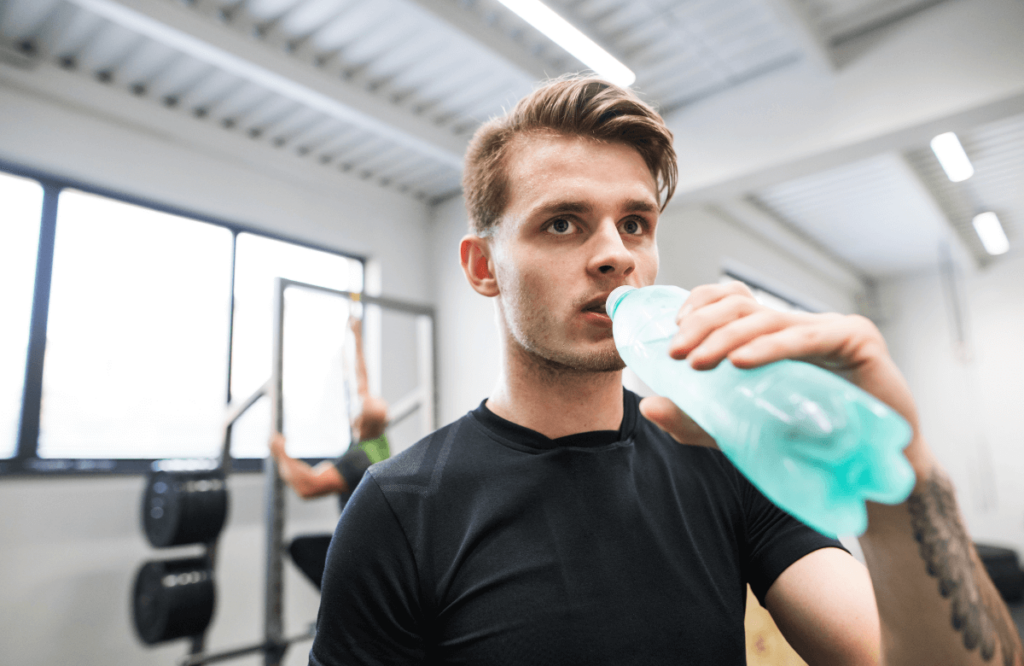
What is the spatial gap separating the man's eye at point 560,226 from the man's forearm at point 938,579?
1.84 ft

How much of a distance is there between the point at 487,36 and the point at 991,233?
627cm

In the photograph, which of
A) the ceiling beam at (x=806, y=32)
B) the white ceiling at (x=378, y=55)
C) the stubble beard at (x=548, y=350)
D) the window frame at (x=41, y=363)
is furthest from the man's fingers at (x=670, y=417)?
the window frame at (x=41, y=363)

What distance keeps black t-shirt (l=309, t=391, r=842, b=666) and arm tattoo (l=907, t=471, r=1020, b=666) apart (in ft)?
1.08

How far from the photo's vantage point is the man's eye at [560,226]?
98 centimetres

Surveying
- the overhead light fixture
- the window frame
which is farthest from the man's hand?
the window frame

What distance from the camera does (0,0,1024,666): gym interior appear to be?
3.32 m

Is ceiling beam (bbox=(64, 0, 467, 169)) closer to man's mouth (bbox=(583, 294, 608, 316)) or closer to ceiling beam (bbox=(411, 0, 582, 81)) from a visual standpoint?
ceiling beam (bbox=(411, 0, 582, 81))

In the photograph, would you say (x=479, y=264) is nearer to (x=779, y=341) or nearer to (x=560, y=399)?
(x=560, y=399)

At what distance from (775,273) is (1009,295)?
11.2 ft

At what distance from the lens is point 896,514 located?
0.57m

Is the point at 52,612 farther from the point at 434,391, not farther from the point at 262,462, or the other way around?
the point at 434,391

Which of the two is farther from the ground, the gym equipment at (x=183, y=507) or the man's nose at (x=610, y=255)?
the man's nose at (x=610, y=255)

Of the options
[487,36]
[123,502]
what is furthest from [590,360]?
[123,502]

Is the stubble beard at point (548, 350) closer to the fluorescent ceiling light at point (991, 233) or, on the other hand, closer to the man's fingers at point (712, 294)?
the man's fingers at point (712, 294)
